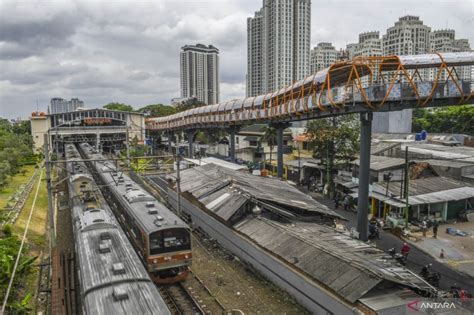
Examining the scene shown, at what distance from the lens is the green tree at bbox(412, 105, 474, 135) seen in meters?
64.8

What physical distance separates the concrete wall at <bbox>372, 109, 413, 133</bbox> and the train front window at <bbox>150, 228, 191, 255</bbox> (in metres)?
58.1

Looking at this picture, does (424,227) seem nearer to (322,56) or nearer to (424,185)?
(424,185)

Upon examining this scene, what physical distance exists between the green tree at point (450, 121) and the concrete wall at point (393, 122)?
709 centimetres

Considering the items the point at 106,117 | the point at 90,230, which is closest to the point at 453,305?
the point at 90,230

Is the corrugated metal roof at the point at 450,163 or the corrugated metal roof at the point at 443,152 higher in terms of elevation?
the corrugated metal roof at the point at 443,152

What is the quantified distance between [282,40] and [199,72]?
63.1m

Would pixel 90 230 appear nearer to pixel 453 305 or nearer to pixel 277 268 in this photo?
pixel 277 268

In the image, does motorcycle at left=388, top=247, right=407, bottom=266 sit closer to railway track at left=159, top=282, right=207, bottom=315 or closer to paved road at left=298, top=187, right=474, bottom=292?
paved road at left=298, top=187, right=474, bottom=292

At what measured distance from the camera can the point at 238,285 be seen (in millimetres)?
19188

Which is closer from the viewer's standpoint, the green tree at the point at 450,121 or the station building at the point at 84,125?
the green tree at the point at 450,121

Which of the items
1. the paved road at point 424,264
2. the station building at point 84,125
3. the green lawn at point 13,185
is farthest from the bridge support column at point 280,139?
the station building at point 84,125

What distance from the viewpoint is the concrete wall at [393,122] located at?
223 feet

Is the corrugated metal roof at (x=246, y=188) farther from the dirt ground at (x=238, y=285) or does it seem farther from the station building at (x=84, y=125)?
the station building at (x=84, y=125)

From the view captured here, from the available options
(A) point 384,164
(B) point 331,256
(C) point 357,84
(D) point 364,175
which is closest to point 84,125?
(A) point 384,164
